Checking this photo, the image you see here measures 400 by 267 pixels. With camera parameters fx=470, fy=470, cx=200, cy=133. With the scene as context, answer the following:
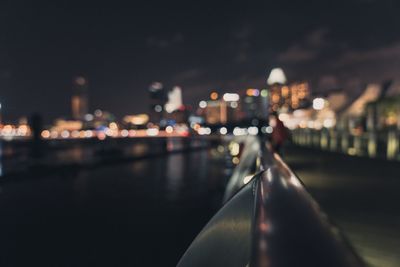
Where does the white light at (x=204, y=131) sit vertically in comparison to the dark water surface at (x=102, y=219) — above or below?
above

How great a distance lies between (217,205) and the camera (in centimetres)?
1028

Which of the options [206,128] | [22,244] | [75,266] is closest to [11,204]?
[22,244]

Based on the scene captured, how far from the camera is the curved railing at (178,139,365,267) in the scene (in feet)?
5.61

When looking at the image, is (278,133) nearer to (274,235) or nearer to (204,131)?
(274,235)

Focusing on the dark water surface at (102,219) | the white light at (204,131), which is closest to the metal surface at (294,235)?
the dark water surface at (102,219)

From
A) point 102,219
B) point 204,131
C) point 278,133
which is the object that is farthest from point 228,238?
point 204,131

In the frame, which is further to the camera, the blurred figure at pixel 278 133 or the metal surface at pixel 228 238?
the blurred figure at pixel 278 133

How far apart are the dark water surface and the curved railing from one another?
80.2 inches

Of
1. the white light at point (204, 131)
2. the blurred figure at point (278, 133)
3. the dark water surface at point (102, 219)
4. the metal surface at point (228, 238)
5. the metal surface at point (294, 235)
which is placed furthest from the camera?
the white light at point (204, 131)

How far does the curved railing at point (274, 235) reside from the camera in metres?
1.71

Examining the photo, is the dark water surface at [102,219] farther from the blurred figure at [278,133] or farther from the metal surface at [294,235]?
the metal surface at [294,235]

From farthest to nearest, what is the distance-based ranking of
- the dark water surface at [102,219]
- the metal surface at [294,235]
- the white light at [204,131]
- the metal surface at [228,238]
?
1. the white light at [204,131]
2. the dark water surface at [102,219]
3. the metal surface at [228,238]
4. the metal surface at [294,235]

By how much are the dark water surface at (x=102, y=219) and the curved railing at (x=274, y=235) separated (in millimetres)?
2036

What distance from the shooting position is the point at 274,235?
1.94 m
